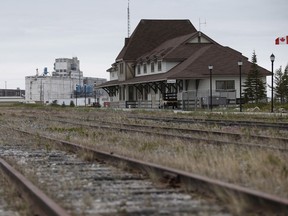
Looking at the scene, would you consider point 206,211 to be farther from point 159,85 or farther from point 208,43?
point 208,43

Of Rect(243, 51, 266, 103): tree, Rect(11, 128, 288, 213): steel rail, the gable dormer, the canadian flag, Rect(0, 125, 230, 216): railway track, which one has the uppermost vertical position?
the gable dormer

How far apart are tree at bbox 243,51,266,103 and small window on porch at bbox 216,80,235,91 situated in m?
1.35

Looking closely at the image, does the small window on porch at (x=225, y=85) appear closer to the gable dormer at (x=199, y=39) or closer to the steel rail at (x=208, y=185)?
the gable dormer at (x=199, y=39)

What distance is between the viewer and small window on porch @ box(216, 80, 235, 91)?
53.9 metres

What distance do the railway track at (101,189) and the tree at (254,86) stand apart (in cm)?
A: 4397

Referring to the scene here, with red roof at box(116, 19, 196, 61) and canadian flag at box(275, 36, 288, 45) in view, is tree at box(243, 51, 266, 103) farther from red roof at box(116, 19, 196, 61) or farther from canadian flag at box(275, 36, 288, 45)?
red roof at box(116, 19, 196, 61)

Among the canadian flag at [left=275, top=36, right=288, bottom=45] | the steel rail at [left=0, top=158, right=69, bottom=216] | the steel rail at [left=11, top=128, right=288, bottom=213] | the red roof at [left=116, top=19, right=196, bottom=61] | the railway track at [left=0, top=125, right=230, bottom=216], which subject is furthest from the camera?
the red roof at [left=116, top=19, right=196, bottom=61]

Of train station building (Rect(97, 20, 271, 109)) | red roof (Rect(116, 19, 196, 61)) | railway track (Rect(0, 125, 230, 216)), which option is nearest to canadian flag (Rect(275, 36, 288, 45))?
train station building (Rect(97, 20, 271, 109))

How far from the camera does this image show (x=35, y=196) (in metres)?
6.41

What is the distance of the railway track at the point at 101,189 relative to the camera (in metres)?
5.92

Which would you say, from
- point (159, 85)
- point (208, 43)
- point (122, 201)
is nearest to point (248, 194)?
point (122, 201)

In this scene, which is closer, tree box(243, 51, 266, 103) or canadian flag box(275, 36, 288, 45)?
canadian flag box(275, 36, 288, 45)

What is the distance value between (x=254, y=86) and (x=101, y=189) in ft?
157

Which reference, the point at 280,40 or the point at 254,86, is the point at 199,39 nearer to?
the point at 254,86
